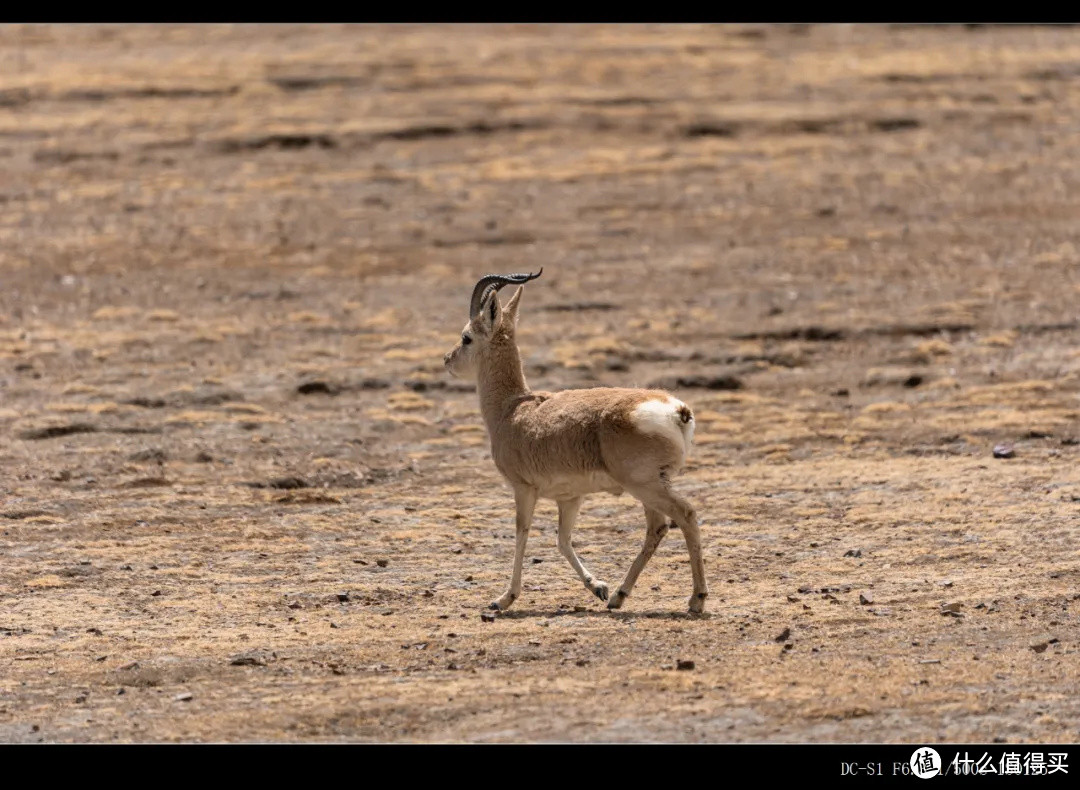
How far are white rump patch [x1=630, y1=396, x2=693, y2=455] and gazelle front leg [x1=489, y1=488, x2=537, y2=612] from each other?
1.14 metres

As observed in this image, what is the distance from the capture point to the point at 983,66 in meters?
35.2

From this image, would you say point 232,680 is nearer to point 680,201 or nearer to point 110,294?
point 110,294

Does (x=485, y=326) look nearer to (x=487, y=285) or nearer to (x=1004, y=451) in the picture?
(x=487, y=285)

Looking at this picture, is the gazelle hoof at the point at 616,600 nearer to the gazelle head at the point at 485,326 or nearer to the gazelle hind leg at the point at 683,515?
the gazelle hind leg at the point at 683,515

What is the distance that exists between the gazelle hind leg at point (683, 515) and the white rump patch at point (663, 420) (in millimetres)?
279

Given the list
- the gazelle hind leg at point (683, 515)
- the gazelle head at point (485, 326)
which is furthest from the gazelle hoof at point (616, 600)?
the gazelle head at point (485, 326)

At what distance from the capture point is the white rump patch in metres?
10.6

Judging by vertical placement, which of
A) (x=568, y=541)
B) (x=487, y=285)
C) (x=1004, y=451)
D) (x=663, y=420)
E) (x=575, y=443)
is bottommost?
(x=1004, y=451)

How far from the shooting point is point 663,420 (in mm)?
10609

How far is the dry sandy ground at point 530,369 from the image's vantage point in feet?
31.6

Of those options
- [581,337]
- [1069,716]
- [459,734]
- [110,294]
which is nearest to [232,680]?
[459,734]

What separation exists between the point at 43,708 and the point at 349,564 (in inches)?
161

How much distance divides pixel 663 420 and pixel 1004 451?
6897 mm
